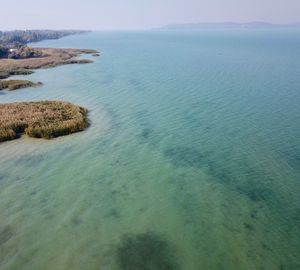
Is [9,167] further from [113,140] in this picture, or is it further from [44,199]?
[113,140]

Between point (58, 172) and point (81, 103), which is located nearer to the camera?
point (58, 172)

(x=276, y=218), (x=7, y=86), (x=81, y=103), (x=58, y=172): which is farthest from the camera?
(x=7, y=86)

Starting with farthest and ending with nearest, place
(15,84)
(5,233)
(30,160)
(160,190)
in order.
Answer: (15,84) < (30,160) < (160,190) < (5,233)

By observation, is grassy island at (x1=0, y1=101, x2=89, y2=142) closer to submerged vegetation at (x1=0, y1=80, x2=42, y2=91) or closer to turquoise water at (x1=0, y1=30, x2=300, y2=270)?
turquoise water at (x1=0, y1=30, x2=300, y2=270)

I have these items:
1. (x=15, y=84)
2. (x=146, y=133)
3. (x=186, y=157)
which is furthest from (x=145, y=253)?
(x=15, y=84)

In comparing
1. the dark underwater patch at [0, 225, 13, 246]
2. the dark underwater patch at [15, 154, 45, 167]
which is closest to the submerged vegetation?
the dark underwater patch at [15, 154, 45, 167]

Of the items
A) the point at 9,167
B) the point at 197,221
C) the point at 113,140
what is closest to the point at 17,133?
the point at 9,167

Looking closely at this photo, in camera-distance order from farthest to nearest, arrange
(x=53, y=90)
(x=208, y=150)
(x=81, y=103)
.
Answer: (x=53, y=90), (x=81, y=103), (x=208, y=150)

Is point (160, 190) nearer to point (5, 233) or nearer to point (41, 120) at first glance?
point (5, 233)
